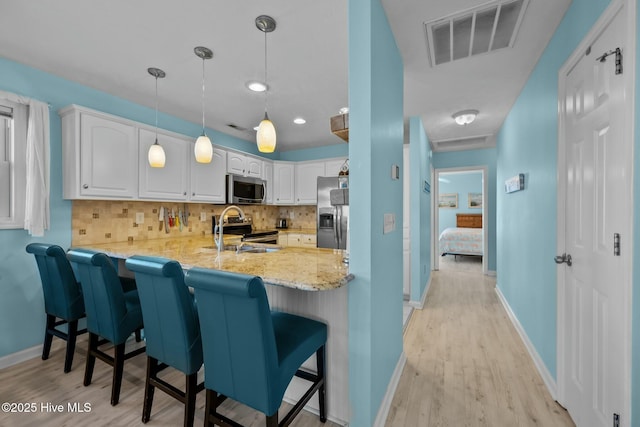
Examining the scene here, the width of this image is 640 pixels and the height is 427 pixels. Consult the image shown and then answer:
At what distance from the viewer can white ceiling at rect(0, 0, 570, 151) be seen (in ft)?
5.51

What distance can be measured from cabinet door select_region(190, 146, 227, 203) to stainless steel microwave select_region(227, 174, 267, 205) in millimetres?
86

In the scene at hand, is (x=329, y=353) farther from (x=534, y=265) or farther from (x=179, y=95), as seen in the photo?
(x=179, y=95)

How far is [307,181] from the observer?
475 cm

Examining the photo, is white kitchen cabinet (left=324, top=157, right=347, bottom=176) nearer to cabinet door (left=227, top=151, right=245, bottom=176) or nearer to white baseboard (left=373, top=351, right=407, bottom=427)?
cabinet door (left=227, top=151, right=245, bottom=176)

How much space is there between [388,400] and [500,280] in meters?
3.04

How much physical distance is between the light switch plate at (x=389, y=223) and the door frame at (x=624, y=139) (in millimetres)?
1037

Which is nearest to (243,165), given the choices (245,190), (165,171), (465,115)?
(245,190)

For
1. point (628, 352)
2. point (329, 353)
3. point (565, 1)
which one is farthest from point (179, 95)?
point (628, 352)

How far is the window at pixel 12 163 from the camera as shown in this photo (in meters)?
2.21

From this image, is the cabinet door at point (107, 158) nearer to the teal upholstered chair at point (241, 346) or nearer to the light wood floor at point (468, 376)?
the teal upholstered chair at point (241, 346)

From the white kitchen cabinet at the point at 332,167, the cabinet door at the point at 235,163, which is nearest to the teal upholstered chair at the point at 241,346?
the cabinet door at the point at 235,163

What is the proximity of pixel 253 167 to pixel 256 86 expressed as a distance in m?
1.84

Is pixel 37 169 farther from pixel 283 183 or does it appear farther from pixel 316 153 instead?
pixel 316 153

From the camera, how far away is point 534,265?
7.65 feet
